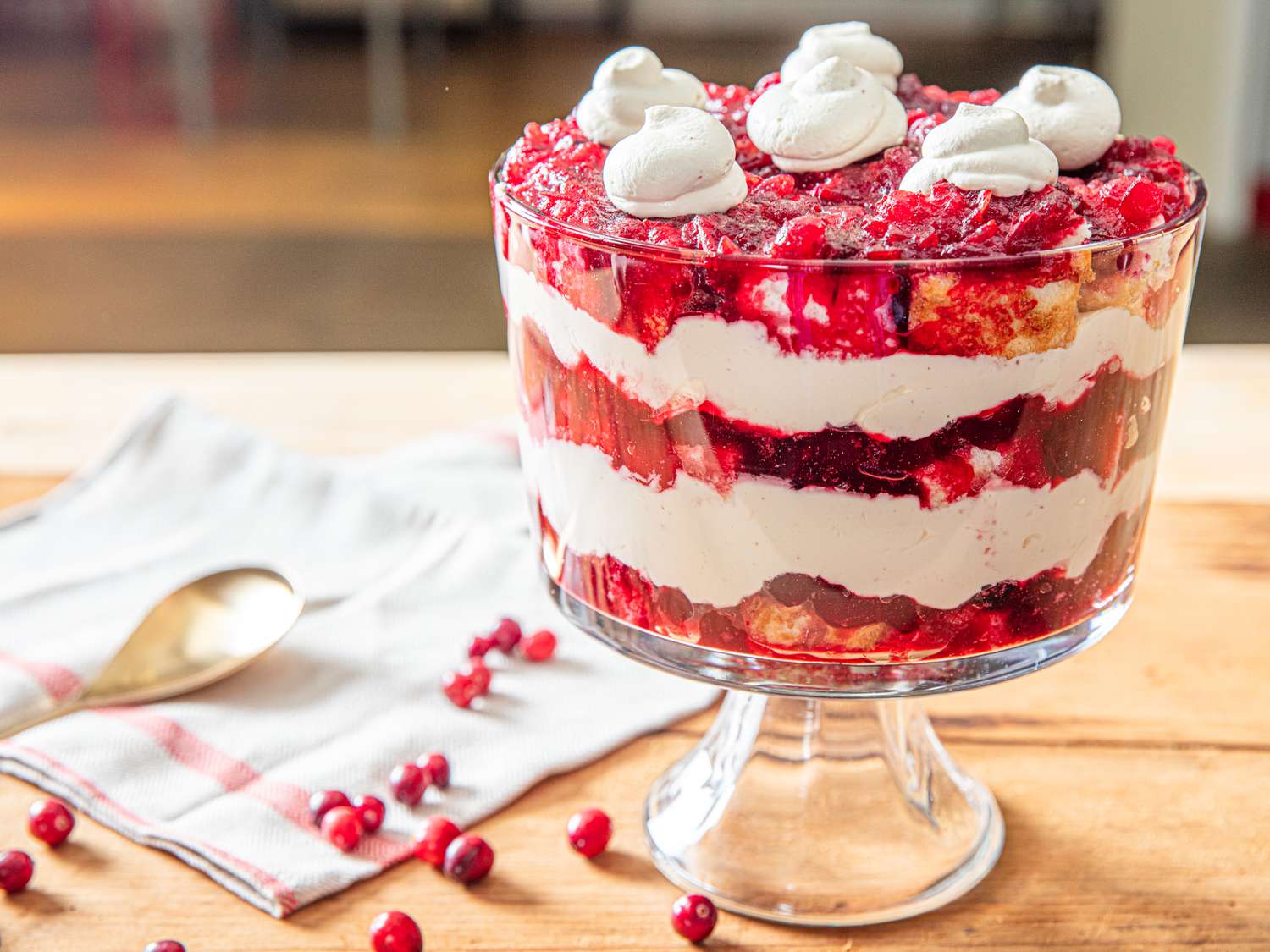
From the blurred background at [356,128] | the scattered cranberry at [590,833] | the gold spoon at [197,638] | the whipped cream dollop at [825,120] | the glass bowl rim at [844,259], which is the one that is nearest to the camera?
the glass bowl rim at [844,259]

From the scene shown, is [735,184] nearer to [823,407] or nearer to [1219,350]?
[823,407]

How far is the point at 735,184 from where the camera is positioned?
682 millimetres

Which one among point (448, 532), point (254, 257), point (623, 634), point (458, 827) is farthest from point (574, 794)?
point (254, 257)

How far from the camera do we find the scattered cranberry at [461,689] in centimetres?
100

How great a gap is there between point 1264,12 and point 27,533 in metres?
3.09

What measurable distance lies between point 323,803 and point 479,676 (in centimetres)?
16

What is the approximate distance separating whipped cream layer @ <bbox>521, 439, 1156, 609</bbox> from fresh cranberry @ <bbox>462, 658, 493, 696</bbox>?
29cm

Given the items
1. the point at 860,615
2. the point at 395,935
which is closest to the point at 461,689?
the point at 395,935

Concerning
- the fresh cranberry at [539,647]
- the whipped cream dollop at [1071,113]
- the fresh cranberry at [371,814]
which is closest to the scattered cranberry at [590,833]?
the fresh cranberry at [371,814]

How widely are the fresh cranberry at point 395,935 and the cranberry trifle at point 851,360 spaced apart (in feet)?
0.63

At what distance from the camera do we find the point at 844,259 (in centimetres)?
62

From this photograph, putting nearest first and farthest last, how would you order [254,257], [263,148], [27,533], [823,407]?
[823,407] → [27,533] → [254,257] → [263,148]

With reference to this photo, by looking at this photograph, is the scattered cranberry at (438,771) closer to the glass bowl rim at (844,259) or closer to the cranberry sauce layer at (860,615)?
the cranberry sauce layer at (860,615)

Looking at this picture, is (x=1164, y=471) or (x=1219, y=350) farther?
(x=1219, y=350)
